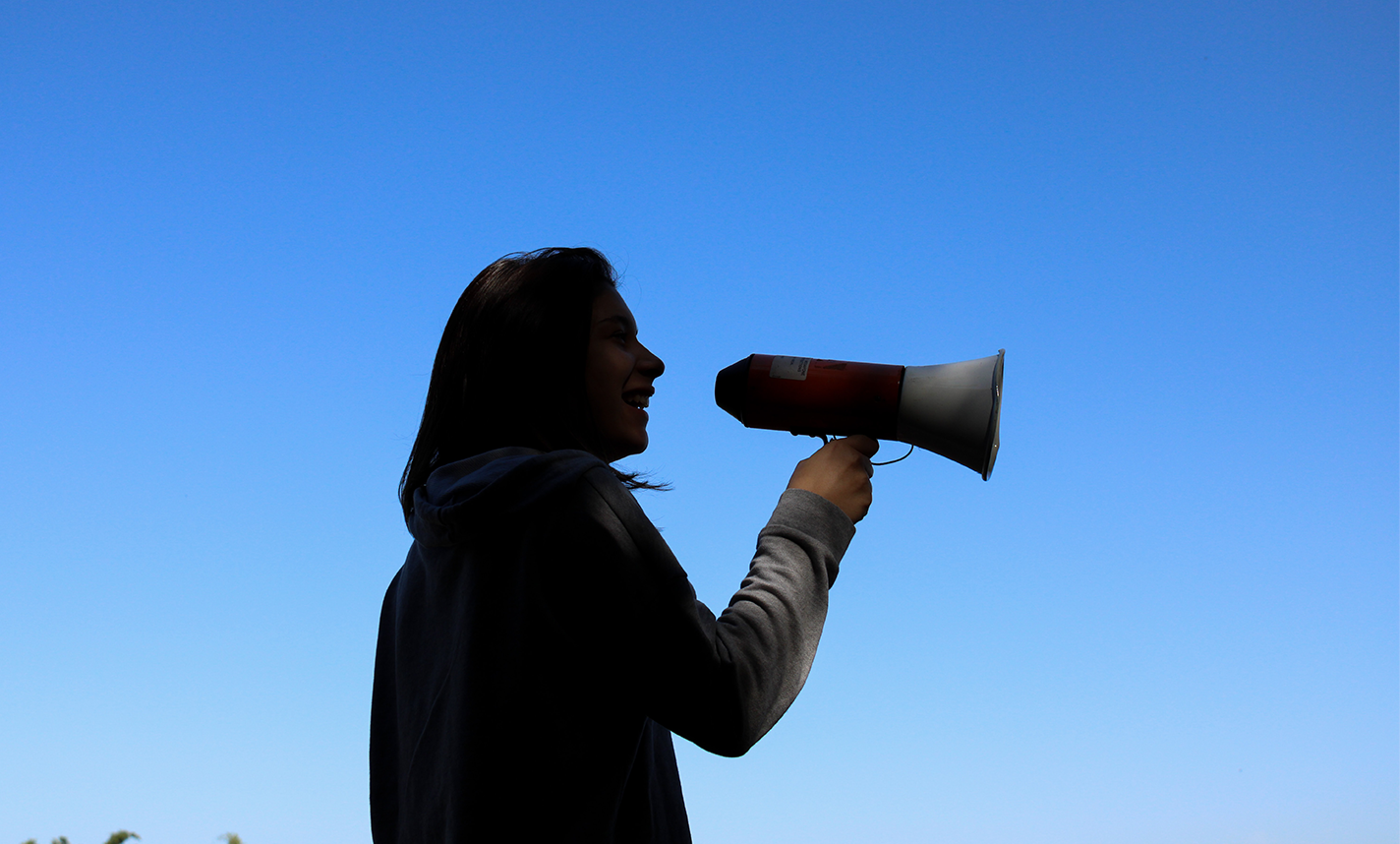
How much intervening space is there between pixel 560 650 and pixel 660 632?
17cm

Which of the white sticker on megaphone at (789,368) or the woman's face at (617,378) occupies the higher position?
the white sticker on megaphone at (789,368)

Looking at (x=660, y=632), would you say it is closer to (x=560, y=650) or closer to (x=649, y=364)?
(x=560, y=650)

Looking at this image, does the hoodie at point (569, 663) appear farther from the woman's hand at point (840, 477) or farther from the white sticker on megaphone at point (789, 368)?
the white sticker on megaphone at point (789, 368)

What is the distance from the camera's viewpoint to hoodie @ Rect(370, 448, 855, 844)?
1565 millimetres

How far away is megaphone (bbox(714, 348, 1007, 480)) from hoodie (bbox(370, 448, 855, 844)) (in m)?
0.73

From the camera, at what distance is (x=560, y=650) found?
1.62 m

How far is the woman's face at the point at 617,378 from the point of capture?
2102mm

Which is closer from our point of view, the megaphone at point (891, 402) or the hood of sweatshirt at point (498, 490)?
the hood of sweatshirt at point (498, 490)

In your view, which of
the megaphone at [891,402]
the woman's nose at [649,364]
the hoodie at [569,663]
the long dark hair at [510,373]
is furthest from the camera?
the megaphone at [891,402]

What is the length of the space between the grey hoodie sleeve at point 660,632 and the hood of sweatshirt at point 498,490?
0.04m

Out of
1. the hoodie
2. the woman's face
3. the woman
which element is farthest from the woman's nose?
the hoodie

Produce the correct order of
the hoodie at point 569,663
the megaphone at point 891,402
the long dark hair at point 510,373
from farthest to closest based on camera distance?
the megaphone at point 891,402 < the long dark hair at point 510,373 < the hoodie at point 569,663

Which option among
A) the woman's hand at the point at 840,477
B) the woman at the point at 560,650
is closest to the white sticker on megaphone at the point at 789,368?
the woman's hand at the point at 840,477

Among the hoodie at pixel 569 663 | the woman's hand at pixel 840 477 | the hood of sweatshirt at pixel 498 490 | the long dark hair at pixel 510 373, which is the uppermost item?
the long dark hair at pixel 510 373
